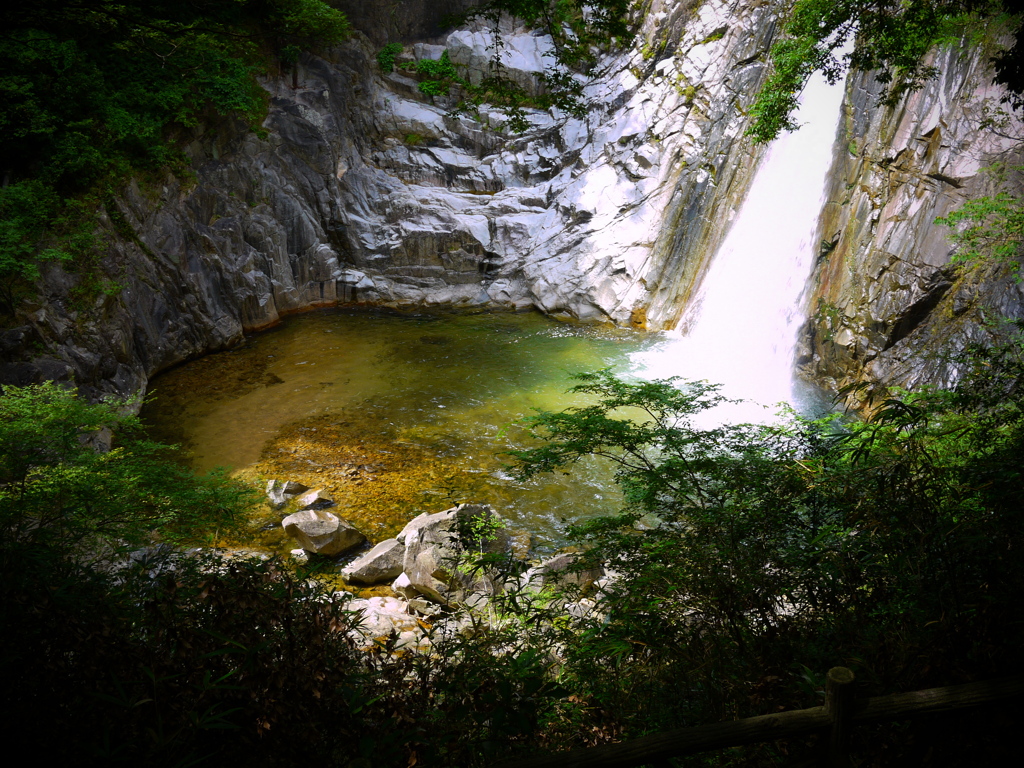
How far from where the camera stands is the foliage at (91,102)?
8.10 metres

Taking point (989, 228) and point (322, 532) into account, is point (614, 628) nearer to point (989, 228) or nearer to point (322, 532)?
point (322, 532)

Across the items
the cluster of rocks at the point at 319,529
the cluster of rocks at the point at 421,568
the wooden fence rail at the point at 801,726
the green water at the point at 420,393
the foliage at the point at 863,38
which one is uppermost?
the foliage at the point at 863,38

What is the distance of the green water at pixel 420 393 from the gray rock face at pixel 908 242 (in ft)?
14.6

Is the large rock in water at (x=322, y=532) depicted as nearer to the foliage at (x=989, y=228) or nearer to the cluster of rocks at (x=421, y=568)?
the cluster of rocks at (x=421, y=568)

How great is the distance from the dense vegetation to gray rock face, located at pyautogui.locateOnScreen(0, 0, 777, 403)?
938 centimetres

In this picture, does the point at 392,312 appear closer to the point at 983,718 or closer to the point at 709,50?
the point at 709,50

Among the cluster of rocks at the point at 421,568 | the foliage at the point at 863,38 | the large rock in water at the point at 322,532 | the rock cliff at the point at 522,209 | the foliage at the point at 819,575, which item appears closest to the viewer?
the foliage at the point at 819,575

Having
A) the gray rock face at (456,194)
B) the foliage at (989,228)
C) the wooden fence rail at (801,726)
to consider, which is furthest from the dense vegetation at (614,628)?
the gray rock face at (456,194)

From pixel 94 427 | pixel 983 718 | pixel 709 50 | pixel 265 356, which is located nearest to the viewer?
pixel 983 718

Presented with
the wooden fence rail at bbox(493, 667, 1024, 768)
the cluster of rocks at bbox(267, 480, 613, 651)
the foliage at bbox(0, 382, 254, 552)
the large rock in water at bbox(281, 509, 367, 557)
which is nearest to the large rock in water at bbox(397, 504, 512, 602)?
the cluster of rocks at bbox(267, 480, 613, 651)

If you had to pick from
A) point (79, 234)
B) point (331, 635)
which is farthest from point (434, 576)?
point (79, 234)

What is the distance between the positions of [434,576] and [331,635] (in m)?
3.24

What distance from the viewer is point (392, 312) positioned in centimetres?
1583

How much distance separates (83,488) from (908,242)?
10978 mm
